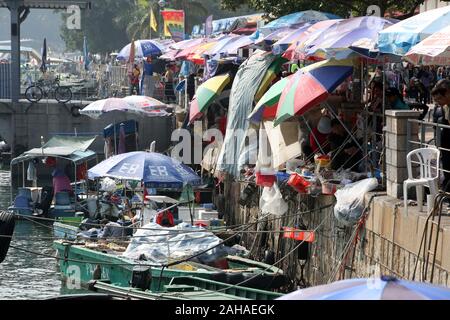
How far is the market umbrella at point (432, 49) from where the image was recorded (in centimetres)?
1300

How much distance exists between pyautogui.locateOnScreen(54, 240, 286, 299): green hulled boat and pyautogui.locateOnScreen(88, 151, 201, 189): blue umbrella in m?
1.66

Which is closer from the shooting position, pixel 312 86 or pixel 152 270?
pixel 312 86

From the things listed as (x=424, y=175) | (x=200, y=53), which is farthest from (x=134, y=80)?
(x=424, y=175)

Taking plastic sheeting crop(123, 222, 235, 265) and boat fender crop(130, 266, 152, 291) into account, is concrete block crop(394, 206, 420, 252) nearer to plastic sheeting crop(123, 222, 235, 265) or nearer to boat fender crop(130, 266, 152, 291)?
boat fender crop(130, 266, 152, 291)

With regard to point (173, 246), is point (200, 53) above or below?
above

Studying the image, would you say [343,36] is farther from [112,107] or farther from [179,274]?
[112,107]

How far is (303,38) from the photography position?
20125 mm

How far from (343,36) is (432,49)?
5.14 m

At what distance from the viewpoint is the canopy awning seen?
113ft

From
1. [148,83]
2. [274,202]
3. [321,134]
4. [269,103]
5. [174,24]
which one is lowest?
[274,202]

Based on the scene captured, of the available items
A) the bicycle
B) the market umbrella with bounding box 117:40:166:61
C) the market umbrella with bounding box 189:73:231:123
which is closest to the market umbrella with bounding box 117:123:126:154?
the bicycle

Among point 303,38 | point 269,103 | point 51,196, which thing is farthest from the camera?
point 51,196

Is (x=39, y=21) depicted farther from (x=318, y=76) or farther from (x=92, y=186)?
(x=318, y=76)
